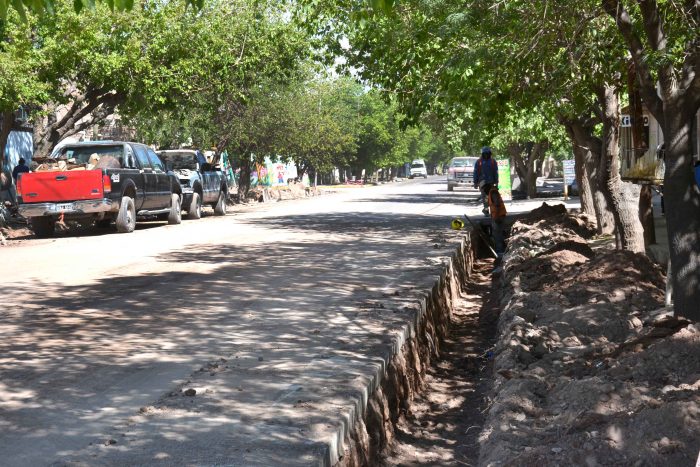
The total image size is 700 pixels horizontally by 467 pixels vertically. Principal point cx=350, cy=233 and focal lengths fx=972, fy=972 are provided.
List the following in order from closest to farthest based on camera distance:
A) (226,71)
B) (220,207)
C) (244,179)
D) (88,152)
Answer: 1. (88,152)
2. (226,71)
3. (220,207)
4. (244,179)

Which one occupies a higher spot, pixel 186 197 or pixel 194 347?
pixel 186 197

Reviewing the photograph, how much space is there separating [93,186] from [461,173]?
112 ft

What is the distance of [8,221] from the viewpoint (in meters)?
25.4

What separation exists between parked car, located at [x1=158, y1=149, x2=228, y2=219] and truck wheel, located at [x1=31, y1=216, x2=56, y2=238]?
5.39 meters

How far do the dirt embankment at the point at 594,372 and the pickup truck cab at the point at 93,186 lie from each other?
11379 millimetres

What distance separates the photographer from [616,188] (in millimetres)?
14672

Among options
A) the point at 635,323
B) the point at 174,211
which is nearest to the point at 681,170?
the point at 635,323

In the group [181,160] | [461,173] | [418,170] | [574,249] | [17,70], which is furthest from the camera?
[418,170]

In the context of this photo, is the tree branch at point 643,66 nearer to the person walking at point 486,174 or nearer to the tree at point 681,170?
the tree at point 681,170

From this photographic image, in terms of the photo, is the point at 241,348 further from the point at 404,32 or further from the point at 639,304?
the point at 404,32

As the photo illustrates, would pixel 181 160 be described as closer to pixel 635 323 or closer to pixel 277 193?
pixel 277 193

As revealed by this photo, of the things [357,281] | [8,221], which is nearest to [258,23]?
[8,221]

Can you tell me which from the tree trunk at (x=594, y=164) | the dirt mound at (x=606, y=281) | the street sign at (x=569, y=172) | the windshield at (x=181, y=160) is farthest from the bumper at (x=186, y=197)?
the street sign at (x=569, y=172)

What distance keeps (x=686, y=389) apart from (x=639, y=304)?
3941mm
